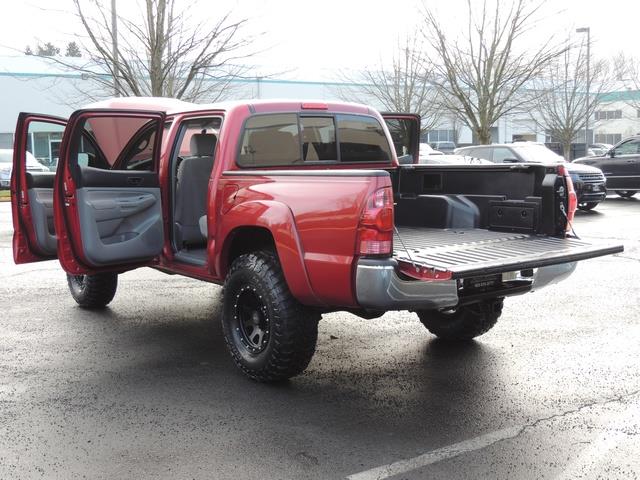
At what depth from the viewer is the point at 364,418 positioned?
4.38 metres

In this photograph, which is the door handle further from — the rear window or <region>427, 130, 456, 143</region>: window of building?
<region>427, 130, 456, 143</region>: window of building

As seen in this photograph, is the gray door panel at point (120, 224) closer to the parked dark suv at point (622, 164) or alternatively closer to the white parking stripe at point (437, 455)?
the white parking stripe at point (437, 455)

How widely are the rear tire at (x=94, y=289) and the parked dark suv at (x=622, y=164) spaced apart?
15313 millimetres

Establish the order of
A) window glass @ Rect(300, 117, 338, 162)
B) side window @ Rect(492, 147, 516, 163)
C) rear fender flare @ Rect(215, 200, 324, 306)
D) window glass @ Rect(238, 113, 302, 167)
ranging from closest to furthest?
1. rear fender flare @ Rect(215, 200, 324, 306)
2. window glass @ Rect(238, 113, 302, 167)
3. window glass @ Rect(300, 117, 338, 162)
4. side window @ Rect(492, 147, 516, 163)

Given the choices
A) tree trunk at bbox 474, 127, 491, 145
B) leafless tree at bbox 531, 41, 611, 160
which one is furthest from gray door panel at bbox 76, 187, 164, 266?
leafless tree at bbox 531, 41, 611, 160

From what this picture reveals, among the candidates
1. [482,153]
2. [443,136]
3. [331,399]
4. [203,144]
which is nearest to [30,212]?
[203,144]

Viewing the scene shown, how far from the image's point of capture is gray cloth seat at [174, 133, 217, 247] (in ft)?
20.3

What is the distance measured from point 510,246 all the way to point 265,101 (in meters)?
2.21

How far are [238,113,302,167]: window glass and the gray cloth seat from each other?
76cm

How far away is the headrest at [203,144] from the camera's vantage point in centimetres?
619

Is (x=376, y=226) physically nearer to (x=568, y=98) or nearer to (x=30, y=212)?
(x=30, y=212)

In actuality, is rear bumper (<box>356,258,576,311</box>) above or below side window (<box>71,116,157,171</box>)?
below

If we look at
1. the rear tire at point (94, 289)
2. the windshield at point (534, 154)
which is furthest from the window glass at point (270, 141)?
the windshield at point (534, 154)

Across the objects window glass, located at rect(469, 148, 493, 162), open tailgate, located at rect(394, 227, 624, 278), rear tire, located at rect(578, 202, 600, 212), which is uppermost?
window glass, located at rect(469, 148, 493, 162)
